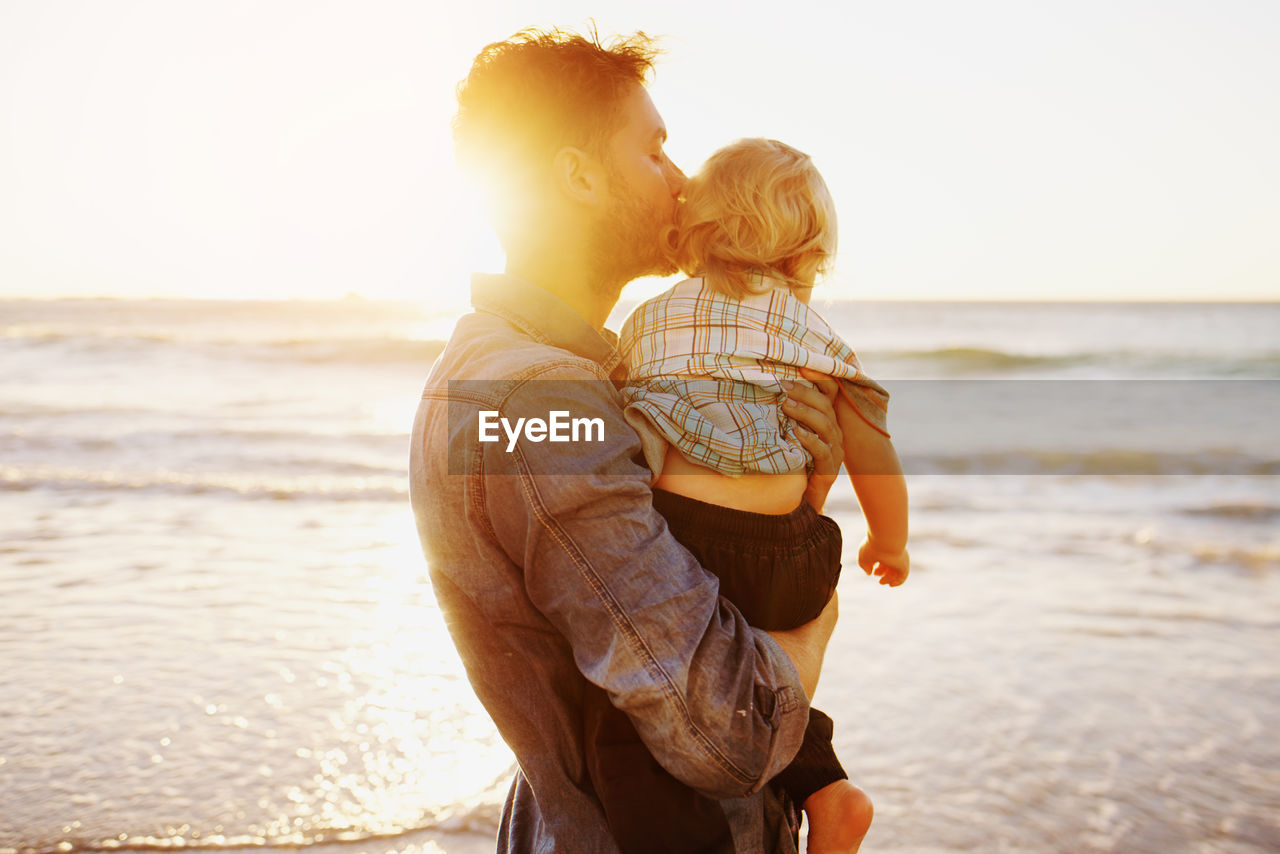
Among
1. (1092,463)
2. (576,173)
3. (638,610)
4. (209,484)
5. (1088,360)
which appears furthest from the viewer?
(1088,360)

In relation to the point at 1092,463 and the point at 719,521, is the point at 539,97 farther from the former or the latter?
the point at 1092,463

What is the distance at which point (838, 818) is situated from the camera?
64.4 inches

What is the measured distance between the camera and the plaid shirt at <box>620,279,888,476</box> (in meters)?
1.68

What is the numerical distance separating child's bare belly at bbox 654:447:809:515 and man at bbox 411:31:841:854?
101 millimetres

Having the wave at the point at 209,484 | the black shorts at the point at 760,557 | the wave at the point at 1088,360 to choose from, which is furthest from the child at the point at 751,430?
the wave at the point at 1088,360

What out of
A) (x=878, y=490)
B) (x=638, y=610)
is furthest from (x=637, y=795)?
(x=878, y=490)

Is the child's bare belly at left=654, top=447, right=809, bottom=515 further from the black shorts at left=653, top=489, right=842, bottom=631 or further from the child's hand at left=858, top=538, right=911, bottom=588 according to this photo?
the child's hand at left=858, top=538, right=911, bottom=588

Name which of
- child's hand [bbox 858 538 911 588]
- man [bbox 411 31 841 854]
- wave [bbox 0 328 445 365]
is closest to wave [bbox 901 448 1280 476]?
child's hand [bbox 858 538 911 588]

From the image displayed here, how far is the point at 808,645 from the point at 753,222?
3.11 feet

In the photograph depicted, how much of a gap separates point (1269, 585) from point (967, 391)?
11391 mm

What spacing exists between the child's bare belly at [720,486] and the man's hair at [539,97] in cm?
60

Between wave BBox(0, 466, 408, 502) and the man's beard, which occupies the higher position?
the man's beard

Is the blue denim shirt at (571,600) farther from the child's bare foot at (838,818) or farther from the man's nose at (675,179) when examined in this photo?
the man's nose at (675,179)

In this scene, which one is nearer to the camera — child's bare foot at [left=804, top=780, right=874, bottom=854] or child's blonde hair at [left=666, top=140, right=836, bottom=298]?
child's bare foot at [left=804, top=780, right=874, bottom=854]
